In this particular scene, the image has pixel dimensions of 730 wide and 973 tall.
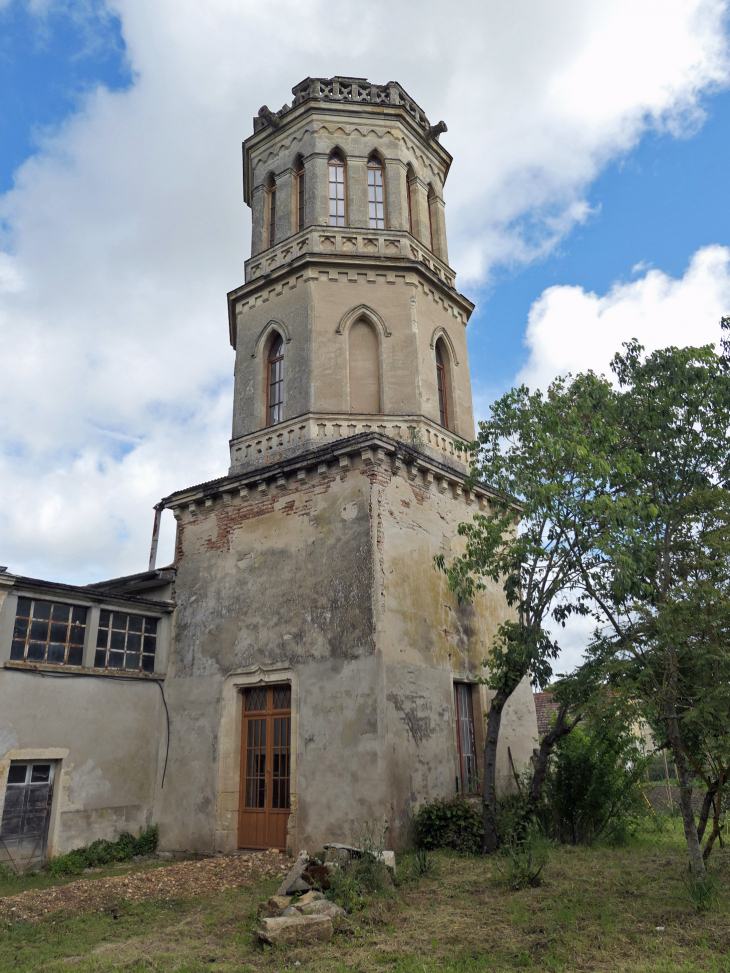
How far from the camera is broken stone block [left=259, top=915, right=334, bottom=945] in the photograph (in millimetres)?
6969

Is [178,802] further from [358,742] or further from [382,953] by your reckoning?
[382,953]

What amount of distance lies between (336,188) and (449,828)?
13.4 m

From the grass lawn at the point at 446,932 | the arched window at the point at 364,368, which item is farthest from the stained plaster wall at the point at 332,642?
the arched window at the point at 364,368

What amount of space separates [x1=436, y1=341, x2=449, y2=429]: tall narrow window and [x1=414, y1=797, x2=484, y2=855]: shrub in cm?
758

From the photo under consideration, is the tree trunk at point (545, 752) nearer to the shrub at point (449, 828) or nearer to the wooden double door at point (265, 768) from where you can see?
the shrub at point (449, 828)

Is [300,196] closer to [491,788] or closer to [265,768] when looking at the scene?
[265,768]

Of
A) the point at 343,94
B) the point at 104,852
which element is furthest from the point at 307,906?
the point at 343,94

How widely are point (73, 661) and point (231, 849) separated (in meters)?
4.34

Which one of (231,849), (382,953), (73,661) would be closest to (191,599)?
(73,661)

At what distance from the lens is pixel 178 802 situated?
12.9 metres

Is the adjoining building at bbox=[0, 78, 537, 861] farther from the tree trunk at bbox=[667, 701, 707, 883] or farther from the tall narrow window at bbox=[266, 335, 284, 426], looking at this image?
the tree trunk at bbox=[667, 701, 707, 883]

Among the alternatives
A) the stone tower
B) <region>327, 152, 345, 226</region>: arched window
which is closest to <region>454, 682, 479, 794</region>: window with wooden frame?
the stone tower

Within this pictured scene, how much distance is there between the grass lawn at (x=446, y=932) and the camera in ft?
20.9

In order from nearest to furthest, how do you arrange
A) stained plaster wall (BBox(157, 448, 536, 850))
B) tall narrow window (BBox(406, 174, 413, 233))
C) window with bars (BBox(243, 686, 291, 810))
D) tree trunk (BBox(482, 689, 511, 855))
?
tree trunk (BBox(482, 689, 511, 855)), stained plaster wall (BBox(157, 448, 536, 850)), window with bars (BBox(243, 686, 291, 810)), tall narrow window (BBox(406, 174, 413, 233))
